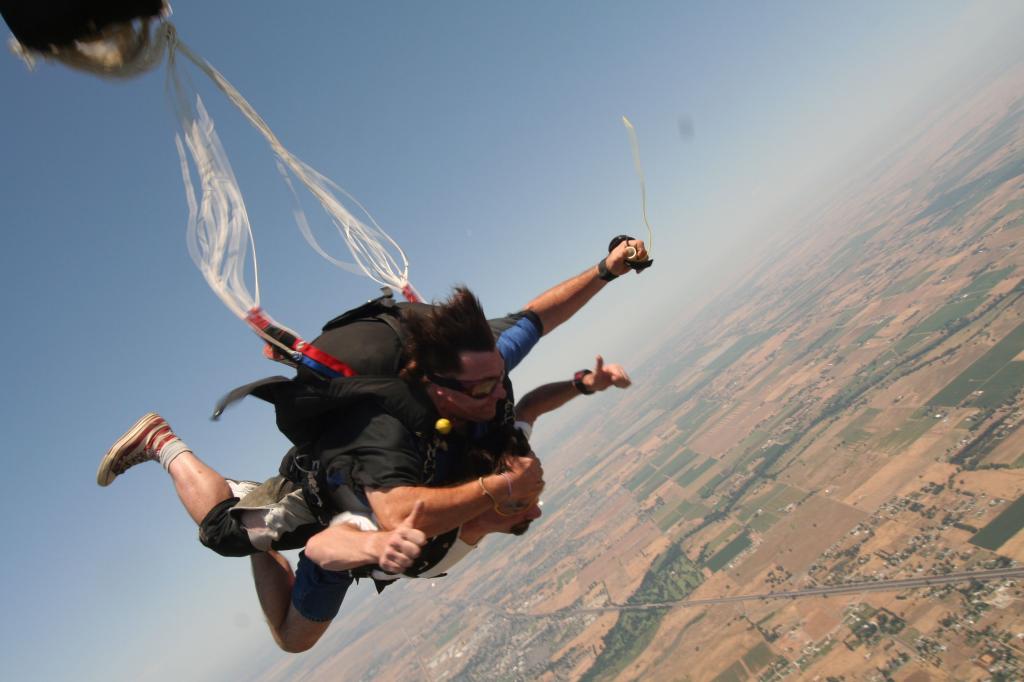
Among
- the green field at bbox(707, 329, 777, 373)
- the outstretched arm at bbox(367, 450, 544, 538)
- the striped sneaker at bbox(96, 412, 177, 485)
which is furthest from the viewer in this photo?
the green field at bbox(707, 329, 777, 373)

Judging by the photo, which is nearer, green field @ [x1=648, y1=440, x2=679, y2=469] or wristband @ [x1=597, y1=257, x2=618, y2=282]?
wristband @ [x1=597, y1=257, x2=618, y2=282]

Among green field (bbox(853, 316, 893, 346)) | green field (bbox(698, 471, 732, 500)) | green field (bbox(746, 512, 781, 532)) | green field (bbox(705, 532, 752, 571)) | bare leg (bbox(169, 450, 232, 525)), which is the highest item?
bare leg (bbox(169, 450, 232, 525))

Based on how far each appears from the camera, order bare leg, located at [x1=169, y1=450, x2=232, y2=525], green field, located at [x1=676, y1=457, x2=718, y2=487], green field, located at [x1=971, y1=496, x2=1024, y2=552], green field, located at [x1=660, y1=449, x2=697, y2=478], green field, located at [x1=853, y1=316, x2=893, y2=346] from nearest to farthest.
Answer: bare leg, located at [x1=169, y1=450, x2=232, y2=525], green field, located at [x1=971, y1=496, x2=1024, y2=552], green field, located at [x1=676, y1=457, x2=718, y2=487], green field, located at [x1=853, y1=316, x2=893, y2=346], green field, located at [x1=660, y1=449, x2=697, y2=478]

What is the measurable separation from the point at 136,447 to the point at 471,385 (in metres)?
2.37

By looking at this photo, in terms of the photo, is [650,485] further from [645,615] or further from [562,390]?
[562,390]

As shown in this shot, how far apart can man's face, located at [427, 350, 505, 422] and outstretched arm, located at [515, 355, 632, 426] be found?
90cm

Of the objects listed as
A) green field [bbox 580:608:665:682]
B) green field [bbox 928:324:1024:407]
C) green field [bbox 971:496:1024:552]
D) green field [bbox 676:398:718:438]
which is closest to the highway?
green field [bbox 580:608:665:682]

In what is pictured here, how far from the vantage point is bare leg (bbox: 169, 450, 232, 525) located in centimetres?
275

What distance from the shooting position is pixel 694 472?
50094 millimetres

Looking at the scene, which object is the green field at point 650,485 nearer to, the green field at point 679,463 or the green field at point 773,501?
the green field at point 679,463

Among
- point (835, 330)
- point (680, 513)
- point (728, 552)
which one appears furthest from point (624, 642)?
point (835, 330)

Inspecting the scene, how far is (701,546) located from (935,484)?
14.9 meters

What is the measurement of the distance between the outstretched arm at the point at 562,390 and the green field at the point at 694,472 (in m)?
50.1

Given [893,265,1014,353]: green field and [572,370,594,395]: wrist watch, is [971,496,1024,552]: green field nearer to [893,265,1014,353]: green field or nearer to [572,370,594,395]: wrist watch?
[893,265,1014,353]: green field
